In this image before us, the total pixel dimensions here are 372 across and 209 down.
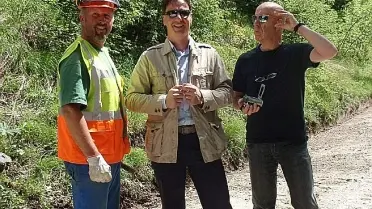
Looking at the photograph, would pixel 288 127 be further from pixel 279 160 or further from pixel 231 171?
pixel 231 171

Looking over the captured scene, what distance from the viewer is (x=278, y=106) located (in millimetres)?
3770

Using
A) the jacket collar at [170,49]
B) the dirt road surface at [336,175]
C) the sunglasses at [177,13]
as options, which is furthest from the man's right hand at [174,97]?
the dirt road surface at [336,175]

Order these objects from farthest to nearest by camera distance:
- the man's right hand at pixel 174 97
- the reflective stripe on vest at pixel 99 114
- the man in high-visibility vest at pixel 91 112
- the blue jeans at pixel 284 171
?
the blue jeans at pixel 284 171 < the man's right hand at pixel 174 97 < the reflective stripe on vest at pixel 99 114 < the man in high-visibility vest at pixel 91 112

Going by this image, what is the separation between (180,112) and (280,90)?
744 millimetres

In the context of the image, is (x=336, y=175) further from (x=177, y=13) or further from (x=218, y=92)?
(x=177, y=13)

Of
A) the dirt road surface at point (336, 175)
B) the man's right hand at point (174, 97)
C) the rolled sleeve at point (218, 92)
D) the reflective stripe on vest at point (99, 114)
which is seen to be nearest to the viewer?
the reflective stripe on vest at point (99, 114)

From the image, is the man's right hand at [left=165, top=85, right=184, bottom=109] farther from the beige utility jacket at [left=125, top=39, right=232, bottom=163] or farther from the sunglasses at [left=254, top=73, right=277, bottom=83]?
the sunglasses at [left=254, top=73, right=277, bottom=83]

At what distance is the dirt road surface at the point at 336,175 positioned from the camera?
6.02 meters

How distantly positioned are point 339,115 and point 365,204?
621cm

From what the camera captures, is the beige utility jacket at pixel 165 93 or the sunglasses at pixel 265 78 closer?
the beige utility jacket at pixel 165 93

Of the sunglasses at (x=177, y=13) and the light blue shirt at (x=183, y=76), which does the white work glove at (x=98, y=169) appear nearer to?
the light blue shirt at (x=183, y=76)

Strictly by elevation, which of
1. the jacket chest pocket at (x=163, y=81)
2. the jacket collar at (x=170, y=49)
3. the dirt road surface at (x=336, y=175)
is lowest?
the dirt road surface at (x=336, y=175)

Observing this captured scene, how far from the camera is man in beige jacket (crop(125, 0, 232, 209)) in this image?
11.7 feet

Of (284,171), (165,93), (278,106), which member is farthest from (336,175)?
(165,93)
